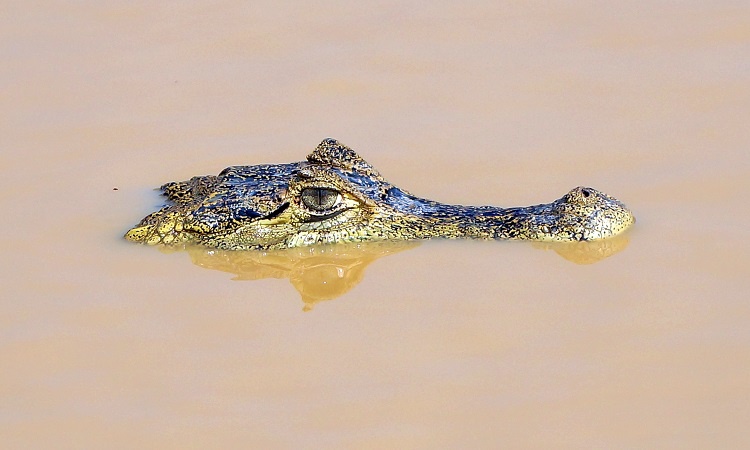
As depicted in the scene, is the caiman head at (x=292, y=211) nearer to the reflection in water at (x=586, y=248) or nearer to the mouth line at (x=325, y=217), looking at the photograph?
the mouth line at (x=325, y=217)

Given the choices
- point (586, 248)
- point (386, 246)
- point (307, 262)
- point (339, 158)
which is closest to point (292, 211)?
point (307, 262)

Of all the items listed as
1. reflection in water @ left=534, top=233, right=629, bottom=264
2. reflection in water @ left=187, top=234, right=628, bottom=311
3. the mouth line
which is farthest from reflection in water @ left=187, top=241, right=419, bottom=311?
reflection in water @ left=534, top=233, right=629, bottom=264

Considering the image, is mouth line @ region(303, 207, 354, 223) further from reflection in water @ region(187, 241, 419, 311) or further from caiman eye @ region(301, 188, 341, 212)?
reflection in water @ region(187, 241, 419, 311)

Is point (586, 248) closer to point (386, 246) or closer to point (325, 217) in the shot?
point (386, 246)

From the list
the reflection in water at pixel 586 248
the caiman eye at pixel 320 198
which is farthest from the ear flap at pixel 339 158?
the reflection in water at pixel 586 248

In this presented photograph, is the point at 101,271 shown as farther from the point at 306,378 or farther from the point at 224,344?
the point at 306,378

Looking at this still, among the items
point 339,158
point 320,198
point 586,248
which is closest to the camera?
point 586,248
